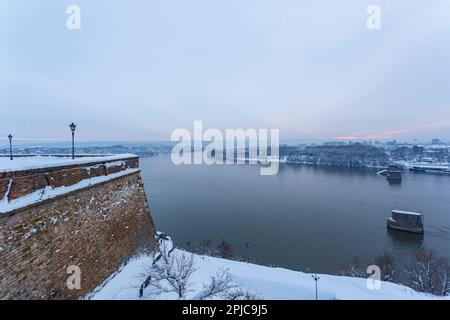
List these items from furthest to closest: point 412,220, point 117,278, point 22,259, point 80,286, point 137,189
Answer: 1. point 412,220
2. point 137,189
3. point 117,278
4. point 80,286
5. point 22,259

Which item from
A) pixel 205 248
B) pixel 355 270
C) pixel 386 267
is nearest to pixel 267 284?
pixel 355 270

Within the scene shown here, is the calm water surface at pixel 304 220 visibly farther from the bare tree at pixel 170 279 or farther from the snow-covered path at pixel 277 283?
the bare tree at pixel 170 279

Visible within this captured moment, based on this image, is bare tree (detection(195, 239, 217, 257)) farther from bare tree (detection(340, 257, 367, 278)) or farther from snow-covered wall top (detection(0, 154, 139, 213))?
snow-covered wall top (detection(0, 154, 139, 213))

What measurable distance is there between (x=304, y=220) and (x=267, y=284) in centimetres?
1292

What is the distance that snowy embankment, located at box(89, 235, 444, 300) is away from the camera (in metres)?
5.77

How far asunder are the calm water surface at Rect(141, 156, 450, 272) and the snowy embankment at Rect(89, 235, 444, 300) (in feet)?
16.1

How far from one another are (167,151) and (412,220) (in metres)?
124

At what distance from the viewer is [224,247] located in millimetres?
15172

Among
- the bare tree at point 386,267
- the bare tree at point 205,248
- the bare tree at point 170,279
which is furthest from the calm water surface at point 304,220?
the bare tree at point 170,279

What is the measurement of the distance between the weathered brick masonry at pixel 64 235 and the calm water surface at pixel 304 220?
9.69m

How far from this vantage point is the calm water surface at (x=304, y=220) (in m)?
15.2
